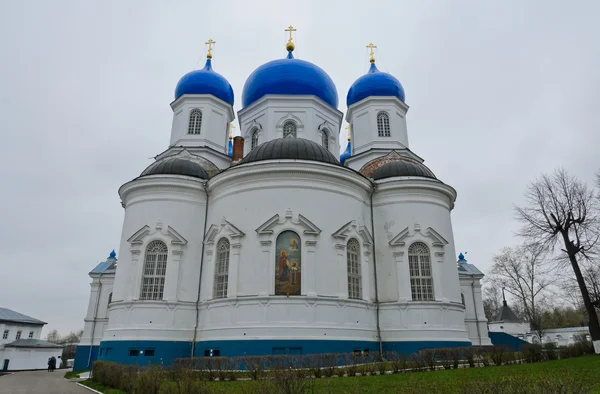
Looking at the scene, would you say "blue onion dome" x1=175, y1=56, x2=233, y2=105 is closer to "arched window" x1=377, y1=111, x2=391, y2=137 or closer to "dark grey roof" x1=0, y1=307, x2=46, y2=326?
"arched window" x1=377, y1=111, x2=391, y2=137

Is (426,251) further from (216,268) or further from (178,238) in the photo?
(178,238)

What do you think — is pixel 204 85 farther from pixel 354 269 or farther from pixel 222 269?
pixel 354 269

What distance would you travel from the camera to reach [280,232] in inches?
574

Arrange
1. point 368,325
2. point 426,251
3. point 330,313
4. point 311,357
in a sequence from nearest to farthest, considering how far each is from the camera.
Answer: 1. point 311,357
2. point 330,313
3. point 368,325
4. point 426,251

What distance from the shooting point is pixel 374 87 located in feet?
75.3

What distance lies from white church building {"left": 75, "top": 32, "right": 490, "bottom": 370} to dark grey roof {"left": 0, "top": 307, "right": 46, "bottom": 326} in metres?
24.6

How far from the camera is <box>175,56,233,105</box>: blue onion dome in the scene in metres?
22.3

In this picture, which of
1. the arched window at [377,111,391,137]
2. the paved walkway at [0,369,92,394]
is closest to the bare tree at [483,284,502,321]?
the arched window at [377,111,391,137]

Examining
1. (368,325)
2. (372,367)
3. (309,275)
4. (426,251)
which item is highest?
(426,251)

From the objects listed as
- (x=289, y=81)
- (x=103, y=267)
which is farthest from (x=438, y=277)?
(x=103, y=267)

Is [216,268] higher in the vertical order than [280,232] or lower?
lower

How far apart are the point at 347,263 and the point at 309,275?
1785mm

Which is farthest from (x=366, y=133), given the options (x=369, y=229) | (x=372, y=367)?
(x=372, y=367)

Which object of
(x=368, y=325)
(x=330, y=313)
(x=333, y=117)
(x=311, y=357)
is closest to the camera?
(x=311, y=357)
